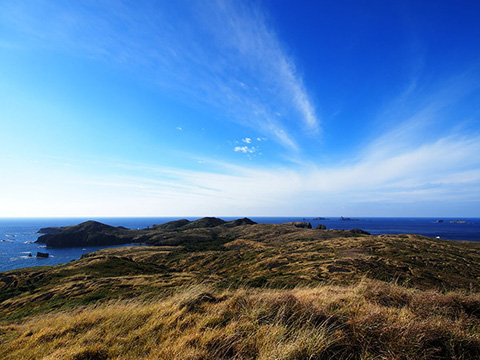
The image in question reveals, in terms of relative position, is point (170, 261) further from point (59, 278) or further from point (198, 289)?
point (198, 289)

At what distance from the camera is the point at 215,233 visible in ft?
389

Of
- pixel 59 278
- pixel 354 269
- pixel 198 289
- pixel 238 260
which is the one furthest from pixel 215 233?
pixel 198 289

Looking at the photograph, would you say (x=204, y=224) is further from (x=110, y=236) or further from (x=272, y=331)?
(x=272, y=331)

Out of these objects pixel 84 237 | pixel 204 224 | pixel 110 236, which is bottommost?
pixel 84 237

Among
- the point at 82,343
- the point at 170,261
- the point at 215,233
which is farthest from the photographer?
the point at 215,233

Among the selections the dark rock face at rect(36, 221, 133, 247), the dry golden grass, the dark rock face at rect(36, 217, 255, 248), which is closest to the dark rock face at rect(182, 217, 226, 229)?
the dark rock face at rect(36, 217, 255, 248)

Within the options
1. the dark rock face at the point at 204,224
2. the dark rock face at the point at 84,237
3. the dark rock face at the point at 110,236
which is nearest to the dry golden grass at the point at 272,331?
the dark rock face at the point at 110,236

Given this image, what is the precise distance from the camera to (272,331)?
14.2ft

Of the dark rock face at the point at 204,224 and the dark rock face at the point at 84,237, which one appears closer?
the dark rock face at the point at 84,237

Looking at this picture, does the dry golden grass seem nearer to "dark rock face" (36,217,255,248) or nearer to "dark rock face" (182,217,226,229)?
"dark rock face" (36,217,255,248)

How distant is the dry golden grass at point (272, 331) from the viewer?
3838mm

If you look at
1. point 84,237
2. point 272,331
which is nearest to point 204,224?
point 84,237

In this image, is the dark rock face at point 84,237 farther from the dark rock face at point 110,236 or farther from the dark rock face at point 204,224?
the dark rock face at point 204,224

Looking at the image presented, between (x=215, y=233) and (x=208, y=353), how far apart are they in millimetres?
118511
